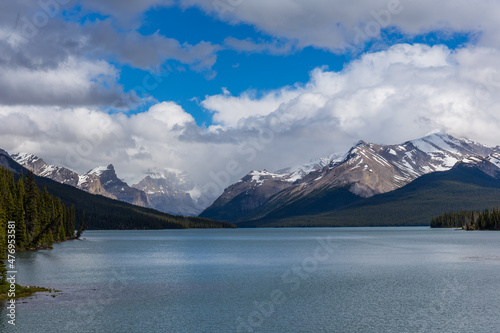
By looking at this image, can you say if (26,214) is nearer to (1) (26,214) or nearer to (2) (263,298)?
(1) (26,214)

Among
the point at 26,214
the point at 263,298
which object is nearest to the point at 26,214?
the point at 26,214

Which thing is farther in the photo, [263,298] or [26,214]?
[26,214]

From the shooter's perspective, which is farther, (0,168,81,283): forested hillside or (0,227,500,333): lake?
(0,168,81,283): forested hillside

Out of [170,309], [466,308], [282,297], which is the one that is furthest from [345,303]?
[170,309]

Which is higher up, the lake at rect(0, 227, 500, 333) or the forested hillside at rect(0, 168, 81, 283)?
the forested hillside at rect(0, 168, 81, 283)

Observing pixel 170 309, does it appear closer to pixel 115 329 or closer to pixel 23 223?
pixel 115 329

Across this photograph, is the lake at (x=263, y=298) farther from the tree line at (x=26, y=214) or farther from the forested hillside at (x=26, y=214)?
the tree line at (x=26, y=214)

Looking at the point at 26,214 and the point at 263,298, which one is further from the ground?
the point at 26,214

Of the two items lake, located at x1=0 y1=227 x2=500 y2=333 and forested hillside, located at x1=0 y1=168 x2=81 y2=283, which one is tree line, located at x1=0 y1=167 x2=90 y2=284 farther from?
lake, located at x1=0 y1=227 x2=500 y2=333

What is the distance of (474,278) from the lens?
8106 cm

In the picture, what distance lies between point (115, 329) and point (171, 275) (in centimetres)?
4239

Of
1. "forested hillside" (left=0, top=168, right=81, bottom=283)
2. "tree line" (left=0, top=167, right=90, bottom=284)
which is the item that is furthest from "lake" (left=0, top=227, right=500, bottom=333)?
"tree line" (left=0, top=167, right=90, bottom=284)

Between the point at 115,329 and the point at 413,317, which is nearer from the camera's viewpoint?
the point at 115,329

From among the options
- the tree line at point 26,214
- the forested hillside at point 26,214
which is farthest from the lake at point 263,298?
the tree line at point 26,214
